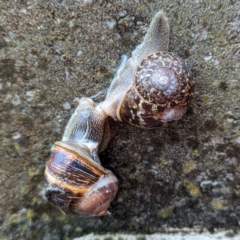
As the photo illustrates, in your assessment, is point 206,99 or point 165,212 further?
point 165,212

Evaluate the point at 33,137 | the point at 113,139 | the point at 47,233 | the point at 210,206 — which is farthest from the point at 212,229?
the point at 33,137

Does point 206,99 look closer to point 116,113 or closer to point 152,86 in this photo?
point 152,86

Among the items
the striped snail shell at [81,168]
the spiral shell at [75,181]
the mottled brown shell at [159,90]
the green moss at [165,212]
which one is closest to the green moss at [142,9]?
the mottled brown shell at [159,90]

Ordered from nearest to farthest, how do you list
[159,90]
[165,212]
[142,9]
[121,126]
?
[159,90]
[142,9]
[121,126]
[165,212]

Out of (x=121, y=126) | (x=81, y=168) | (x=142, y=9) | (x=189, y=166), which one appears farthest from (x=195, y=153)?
(x=142, y=9)

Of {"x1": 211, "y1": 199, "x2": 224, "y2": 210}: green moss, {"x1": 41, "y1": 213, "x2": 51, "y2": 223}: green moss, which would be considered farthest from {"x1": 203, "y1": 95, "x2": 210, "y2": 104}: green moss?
{"x1": 41, "y1": 213, "x2": 51, "y2": 223}: green moss

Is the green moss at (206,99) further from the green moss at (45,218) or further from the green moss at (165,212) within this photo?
the green moss at (45,218)

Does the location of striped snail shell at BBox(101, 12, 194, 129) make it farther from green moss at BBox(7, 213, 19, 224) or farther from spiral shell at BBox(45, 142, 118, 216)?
green moss at BBox(7, 213, 19, 224)
